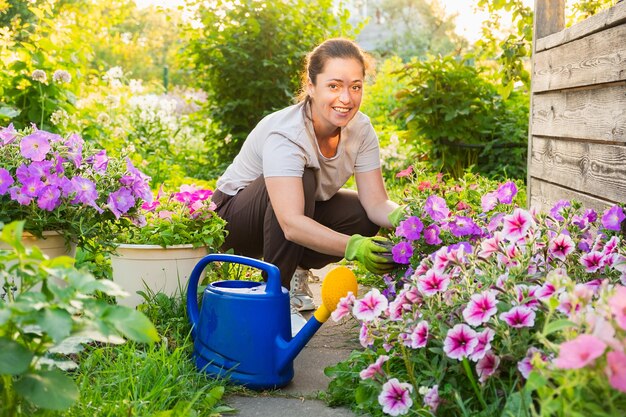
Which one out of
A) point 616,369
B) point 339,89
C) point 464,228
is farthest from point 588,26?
point 616,369

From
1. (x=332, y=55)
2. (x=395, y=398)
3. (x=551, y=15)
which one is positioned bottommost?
(x=395, y=398)

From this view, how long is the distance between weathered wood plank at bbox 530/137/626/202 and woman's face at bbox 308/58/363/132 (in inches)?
33.1

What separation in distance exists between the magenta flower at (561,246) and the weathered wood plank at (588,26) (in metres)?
0.86

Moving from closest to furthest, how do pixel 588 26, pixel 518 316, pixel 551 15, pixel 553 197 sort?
pixel 518 316 < pixel 588 26 < pixel 553 197 < pixel 551 15

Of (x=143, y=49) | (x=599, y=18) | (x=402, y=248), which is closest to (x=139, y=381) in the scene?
(x=402, y=248)

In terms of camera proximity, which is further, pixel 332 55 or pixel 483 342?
pixel 332 55

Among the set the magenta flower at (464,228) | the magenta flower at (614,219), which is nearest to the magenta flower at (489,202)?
the magenta flower at (464,228)

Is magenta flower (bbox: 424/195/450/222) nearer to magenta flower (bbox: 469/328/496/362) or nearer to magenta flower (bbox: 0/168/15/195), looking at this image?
magenta flower (bbox: 469/328/496/362)

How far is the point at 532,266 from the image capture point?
5.48 ft

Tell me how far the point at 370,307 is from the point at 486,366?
0.92 ft

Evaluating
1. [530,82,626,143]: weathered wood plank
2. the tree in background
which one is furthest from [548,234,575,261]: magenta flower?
the tree in background

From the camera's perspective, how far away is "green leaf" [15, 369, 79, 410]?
43.7 inches

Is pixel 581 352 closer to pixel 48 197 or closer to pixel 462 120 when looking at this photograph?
pixel 48 197

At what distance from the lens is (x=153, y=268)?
7.79 feet
